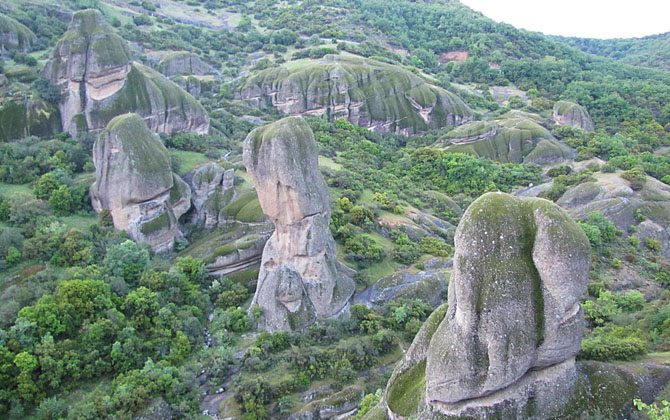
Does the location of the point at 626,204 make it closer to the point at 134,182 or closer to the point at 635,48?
the point at 134,182

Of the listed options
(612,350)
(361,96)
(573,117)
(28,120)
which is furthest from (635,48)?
(28,120)

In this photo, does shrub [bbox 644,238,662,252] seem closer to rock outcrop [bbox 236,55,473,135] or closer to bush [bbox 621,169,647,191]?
bush [bbox 621,169,647,191]

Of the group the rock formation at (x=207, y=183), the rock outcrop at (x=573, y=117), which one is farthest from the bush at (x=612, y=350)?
the rock outcrop at (x=573, y=117)

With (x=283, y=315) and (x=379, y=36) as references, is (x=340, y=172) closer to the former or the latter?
(x=283, y=315)

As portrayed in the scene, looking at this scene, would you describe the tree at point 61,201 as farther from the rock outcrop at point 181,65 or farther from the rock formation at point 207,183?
the rock outcrop at point 181,65

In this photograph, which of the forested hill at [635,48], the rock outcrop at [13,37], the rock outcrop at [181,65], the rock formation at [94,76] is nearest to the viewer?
the rock formation at [94,76]
